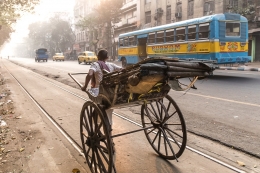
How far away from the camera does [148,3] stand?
126 ft

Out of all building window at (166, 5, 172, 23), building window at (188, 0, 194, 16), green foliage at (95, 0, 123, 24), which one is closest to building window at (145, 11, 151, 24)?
building window at (166, 5, 172, 23)

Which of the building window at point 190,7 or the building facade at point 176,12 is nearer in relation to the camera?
the building facade at point 176,12

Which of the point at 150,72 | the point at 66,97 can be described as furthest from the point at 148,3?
the point at 150,72

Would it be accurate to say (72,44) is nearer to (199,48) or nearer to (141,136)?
(199,48)

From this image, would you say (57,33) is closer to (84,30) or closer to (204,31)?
(84,30)

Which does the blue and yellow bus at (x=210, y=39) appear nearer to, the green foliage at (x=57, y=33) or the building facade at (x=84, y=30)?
the building facade at (x=84, y=30)

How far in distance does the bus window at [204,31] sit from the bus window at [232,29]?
3.88ft

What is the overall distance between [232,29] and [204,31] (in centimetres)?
169

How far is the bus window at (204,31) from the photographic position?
13617mm

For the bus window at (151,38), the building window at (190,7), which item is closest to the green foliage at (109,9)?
the building window at (190,7)

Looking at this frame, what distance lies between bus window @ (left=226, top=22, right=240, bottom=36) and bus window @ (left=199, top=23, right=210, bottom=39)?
1182 mm

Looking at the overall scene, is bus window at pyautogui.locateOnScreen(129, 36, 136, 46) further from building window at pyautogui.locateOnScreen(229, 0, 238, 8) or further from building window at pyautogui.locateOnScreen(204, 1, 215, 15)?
building window at pyautogui.locateOnScreen(229, 0, 238, 8)

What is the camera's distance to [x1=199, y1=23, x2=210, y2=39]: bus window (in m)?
13.6

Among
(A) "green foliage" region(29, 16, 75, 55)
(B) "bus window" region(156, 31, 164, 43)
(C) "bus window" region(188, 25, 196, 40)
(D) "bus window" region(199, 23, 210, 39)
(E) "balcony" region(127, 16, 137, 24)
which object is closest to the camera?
(D) "bus window" region(199, 23, 210, 39)
